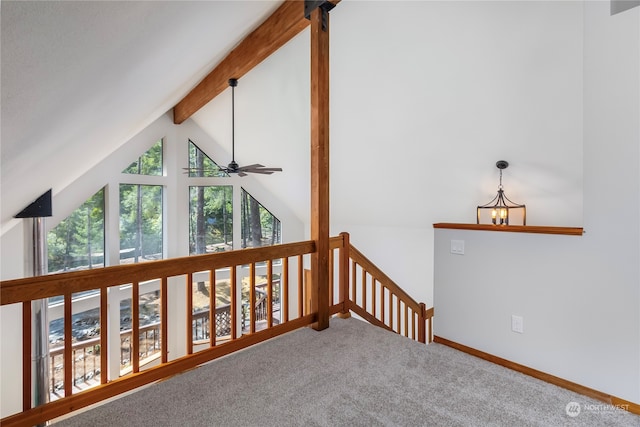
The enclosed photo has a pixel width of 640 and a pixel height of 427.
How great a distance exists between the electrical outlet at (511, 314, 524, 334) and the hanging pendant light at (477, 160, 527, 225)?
1421mm

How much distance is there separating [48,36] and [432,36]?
305cm

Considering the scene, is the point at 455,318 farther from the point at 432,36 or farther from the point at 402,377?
the point at 432,36

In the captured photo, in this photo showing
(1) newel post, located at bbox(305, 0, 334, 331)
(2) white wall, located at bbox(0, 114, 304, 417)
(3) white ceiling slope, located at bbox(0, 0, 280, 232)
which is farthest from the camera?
(2) white wall, located at bbox(0, 114, 304, 417)

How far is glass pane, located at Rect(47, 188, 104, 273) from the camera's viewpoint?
4.93m

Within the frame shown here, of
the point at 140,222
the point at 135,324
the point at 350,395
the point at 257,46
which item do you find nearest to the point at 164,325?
the point at 135,324

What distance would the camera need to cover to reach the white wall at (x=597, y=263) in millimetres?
1856

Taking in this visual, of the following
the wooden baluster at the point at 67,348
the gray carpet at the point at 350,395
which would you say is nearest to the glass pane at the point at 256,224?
the gray carpet at the point at 350,395

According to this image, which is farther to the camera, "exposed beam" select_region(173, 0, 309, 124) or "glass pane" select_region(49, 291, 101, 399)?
"glass pane" select_region(49, 291, 101, 399)

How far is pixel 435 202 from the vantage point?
463cm

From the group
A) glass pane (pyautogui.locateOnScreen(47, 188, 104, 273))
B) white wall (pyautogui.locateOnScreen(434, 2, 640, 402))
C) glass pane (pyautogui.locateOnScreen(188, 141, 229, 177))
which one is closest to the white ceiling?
white wall (pyautogui.locateOnScreen(434, 2, 640, 402))

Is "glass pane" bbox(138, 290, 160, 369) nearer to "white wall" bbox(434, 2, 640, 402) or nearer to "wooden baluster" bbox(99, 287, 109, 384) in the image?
"wooden baluster" bbox(99, 287, 109, 384)

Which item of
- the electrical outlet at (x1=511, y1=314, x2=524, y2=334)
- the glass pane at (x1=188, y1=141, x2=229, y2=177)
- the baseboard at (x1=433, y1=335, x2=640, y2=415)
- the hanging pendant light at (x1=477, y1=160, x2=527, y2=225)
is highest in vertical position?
the glass pane at (x1=188, y1=141, x2=229, y2=177)

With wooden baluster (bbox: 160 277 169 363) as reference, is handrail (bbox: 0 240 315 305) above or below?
above

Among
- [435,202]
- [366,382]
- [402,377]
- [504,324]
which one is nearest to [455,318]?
[504,324]
